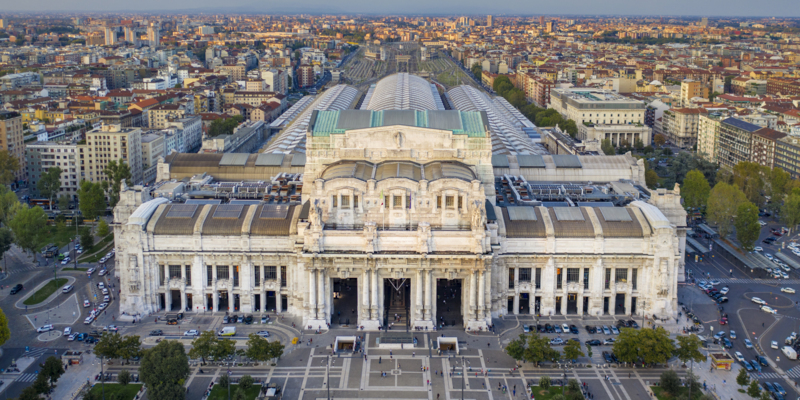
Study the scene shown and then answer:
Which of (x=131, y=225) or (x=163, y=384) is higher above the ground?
(x=131, y=225)

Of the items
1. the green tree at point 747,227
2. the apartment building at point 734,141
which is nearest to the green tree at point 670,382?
the green tree at point 747,227

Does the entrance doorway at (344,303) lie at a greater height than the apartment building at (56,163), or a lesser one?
lesser

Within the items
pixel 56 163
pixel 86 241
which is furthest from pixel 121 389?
pixel 56 163

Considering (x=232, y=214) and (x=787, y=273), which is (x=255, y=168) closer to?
(x=232, y=214)

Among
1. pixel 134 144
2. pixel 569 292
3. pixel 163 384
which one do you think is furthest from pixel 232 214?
pixel 134 144

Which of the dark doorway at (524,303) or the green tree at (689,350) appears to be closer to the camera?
the green tree at (689,350)

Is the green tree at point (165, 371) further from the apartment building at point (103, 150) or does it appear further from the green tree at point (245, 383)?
the apartment building at point (103, 150)

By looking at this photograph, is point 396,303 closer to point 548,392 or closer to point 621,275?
point 548,392
